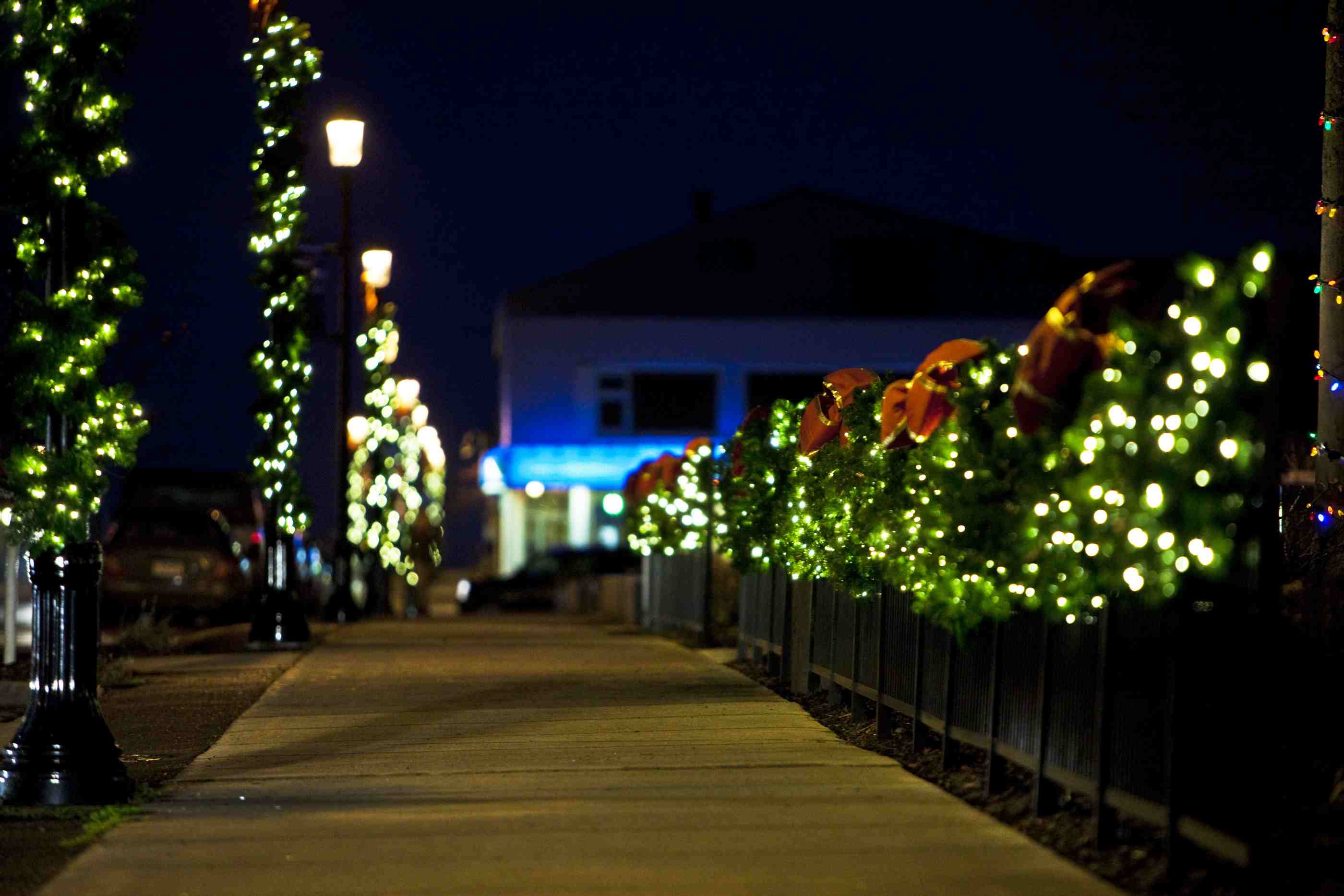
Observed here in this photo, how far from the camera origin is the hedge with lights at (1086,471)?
21.7 feet

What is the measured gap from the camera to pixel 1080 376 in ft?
24.1

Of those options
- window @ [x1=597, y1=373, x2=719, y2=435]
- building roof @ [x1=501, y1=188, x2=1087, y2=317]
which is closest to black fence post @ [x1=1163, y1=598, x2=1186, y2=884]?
window @ [x1=597, y1=373, x2=719, y2=435]

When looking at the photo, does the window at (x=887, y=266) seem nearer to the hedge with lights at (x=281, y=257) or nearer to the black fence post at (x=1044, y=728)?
the hedge with lights at (x=281, y=257)

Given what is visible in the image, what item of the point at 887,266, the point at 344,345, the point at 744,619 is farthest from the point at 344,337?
the point at 887,266

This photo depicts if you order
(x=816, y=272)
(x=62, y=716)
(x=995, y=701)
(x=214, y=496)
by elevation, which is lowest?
(x=62, y=716)

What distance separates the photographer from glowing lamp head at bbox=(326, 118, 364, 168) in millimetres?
21469

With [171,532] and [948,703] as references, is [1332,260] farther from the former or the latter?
[171,532]

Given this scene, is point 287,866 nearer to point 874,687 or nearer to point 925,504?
point 925,504

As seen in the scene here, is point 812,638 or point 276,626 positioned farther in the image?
point 276,626

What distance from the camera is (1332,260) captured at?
12383 mm

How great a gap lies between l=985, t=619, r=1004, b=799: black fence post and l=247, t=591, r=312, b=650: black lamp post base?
12100 millimetres

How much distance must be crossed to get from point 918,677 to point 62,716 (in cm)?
475

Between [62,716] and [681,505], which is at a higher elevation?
[681,505]

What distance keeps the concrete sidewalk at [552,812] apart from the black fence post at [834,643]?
0.34 metres
